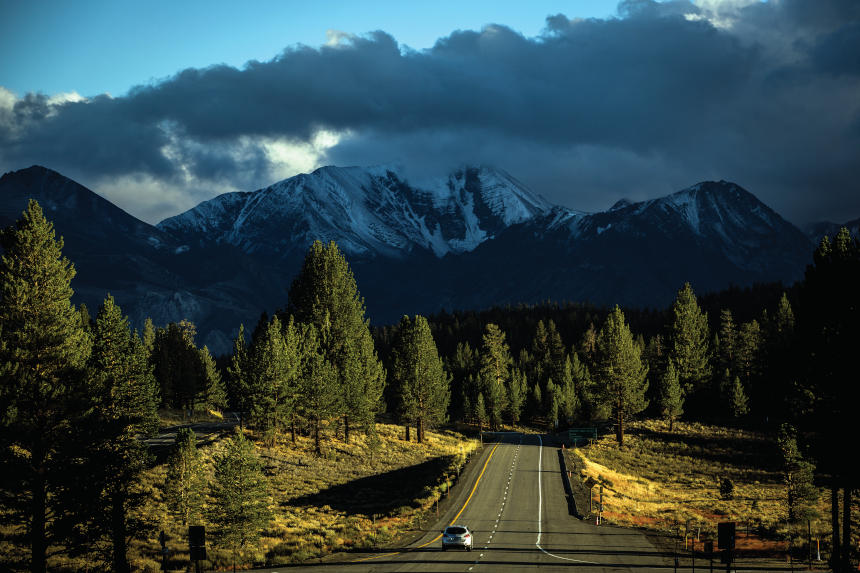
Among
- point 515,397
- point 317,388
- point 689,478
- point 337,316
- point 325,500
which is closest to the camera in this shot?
point 325,500

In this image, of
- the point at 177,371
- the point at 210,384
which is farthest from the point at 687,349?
the point at 177,371

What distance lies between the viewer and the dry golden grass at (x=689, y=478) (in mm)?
51188

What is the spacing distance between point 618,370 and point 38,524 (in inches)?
2721

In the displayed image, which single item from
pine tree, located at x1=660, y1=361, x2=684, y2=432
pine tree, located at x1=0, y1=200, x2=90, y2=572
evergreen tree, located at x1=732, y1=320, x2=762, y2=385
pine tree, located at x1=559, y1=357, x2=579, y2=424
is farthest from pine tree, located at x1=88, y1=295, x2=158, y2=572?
evergreen tree, located at x1=732, y1=320, x2=762, y2=385

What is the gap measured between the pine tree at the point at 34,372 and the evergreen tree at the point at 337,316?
1734 inches

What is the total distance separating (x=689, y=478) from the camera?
7350cm

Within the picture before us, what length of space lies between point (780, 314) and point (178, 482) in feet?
327

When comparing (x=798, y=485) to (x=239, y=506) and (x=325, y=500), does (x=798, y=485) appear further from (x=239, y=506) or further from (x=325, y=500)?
(x=239, y=506)

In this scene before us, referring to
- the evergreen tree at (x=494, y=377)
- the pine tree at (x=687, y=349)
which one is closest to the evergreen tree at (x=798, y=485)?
the pine tree at (x=687, y=349)

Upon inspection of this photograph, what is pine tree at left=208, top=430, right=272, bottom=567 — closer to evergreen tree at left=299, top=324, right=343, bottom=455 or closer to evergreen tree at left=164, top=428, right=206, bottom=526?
evergreen tree at left=164, top=428, right=206, bottom=526

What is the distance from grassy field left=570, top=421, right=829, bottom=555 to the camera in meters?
48.7

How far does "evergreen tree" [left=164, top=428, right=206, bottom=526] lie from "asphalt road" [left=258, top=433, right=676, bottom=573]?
34.7ft

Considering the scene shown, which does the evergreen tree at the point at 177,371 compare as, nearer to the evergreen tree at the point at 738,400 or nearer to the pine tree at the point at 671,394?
the pine tree at the point at 671,394

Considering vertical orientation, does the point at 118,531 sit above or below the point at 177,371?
below
